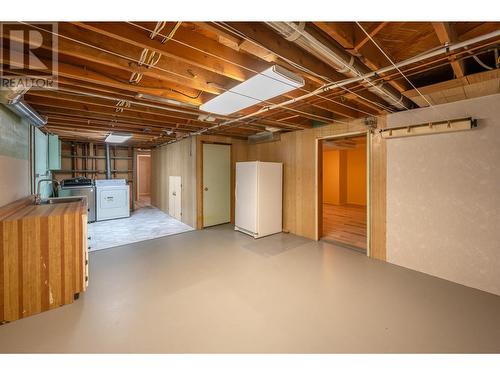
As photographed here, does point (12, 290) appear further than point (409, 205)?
No

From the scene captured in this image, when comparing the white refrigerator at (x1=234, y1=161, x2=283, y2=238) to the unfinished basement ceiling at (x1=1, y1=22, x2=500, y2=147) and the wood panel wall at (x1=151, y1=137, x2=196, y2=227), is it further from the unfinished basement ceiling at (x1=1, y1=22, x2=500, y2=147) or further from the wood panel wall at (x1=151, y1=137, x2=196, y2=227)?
the unfinished basement ceiling at (x1=1, y1=22, x2=500, y2=147)

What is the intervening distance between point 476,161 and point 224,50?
121 inches

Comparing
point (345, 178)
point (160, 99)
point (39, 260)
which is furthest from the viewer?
point (345, 178)

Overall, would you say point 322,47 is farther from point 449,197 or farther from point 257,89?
point 449,197

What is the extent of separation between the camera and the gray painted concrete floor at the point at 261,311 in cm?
162

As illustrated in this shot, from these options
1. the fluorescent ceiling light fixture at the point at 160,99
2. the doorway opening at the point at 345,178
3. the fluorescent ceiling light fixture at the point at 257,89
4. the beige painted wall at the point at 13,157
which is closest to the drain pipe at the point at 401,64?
the fluorescent ceiling light fixture at the point at 257,89

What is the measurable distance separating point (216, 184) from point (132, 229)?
2.27 meters

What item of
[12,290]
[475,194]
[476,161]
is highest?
[476,161]

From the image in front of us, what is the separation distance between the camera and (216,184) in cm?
547

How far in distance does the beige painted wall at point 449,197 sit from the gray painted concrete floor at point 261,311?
255 millimetres

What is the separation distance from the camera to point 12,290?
75.0 inches

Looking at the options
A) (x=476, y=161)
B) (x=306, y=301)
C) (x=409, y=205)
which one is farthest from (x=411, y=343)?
(x=476, y=161)

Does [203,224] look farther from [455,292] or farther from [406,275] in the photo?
[455,292]

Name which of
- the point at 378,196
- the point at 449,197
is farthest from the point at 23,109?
the point at 449,197
